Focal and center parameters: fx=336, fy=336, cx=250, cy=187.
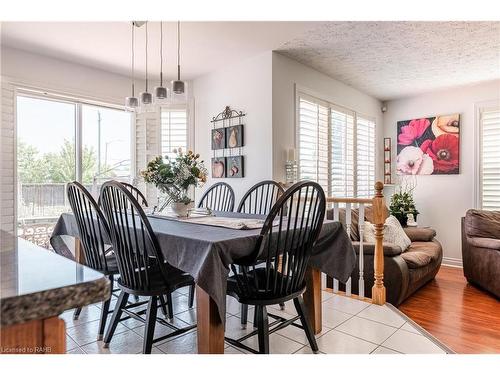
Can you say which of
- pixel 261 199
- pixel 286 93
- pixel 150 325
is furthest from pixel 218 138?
pixel 150 325

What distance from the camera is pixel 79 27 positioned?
10.1ft

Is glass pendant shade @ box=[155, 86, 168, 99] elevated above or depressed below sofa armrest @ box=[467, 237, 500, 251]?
above

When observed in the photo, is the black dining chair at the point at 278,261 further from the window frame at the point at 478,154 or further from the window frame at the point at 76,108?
the window frame at the point at 478,154

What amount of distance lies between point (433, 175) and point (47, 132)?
5.52 meters

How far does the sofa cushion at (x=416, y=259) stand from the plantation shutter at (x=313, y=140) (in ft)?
4.49

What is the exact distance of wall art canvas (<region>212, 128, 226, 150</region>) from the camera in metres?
4.27

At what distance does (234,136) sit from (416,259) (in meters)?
2.45

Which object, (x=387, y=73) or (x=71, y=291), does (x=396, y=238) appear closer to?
(x=387, y=73)

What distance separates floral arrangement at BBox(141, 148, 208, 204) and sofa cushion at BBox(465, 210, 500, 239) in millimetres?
3485

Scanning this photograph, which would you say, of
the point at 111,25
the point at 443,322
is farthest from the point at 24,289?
the point at 443,322

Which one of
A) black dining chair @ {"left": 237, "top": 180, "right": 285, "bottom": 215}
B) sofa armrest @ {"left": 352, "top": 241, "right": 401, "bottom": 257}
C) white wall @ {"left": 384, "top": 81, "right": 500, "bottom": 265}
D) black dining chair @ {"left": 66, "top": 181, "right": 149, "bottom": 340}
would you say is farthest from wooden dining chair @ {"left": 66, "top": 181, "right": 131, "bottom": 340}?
white wall @ {"left": 384, "top": 81, "right": 500, "bottom": 265}

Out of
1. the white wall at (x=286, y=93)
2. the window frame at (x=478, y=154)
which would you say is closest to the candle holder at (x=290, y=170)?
the white wall at (x=286, y=93)

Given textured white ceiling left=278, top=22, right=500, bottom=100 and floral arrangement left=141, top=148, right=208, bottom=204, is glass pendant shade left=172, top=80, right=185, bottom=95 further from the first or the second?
textured white ceiling left=278, top=22, right=500, bottom=100

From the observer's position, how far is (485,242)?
151 inches
